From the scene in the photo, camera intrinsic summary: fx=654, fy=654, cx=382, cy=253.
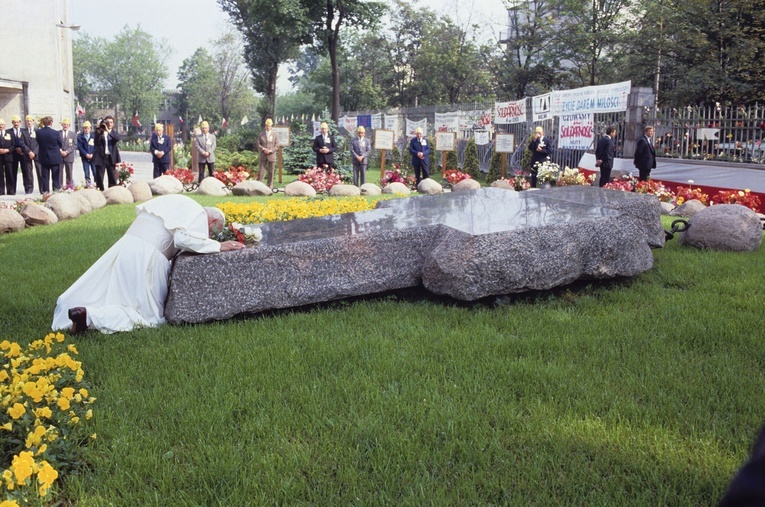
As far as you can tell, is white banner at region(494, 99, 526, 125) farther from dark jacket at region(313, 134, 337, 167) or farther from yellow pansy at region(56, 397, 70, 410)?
yellow pansy at region(56, 397, 70, 410)

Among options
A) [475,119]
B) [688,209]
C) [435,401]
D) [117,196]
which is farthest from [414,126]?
[435,401]

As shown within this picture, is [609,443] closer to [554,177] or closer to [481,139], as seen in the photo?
[554,177]

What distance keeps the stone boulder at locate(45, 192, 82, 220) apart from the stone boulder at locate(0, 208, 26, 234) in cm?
98

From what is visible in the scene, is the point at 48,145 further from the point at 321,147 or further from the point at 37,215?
the point at 321,147

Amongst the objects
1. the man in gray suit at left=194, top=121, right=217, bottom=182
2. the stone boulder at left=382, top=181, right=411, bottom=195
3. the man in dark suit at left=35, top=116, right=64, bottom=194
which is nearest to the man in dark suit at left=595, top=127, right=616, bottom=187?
the stone boulder at left=382, top=181, right=411, bottom=195

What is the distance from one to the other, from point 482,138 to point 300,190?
10711mm

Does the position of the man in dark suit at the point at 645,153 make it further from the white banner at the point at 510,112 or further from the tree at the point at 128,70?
the tree at the point at 128,70

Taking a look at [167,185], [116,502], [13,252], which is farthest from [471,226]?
[167,185]

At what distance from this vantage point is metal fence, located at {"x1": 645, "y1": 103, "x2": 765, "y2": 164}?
13516 millimetres

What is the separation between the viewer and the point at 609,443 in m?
3.35

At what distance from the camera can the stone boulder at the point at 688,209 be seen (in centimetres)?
1139

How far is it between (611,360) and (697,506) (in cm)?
172

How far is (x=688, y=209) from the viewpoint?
11469 millimetres

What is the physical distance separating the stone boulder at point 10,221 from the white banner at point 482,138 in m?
17.0
